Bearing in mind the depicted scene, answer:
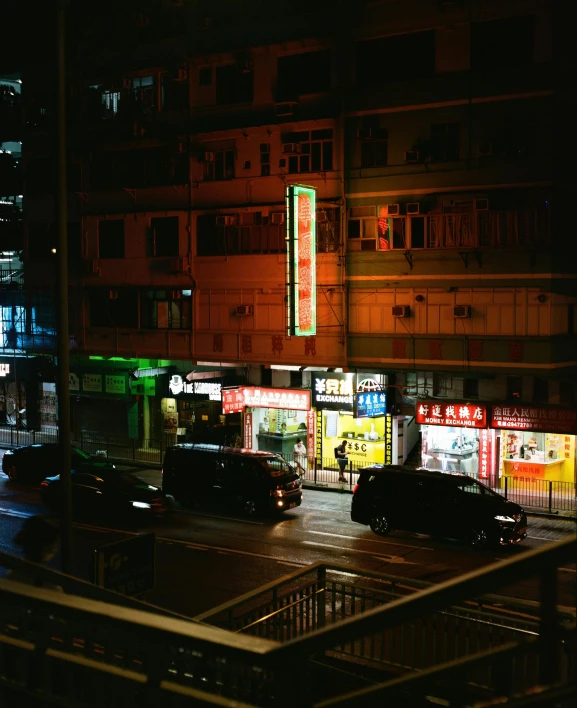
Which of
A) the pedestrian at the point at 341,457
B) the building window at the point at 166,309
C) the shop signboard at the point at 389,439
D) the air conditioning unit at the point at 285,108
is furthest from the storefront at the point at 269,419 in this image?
the air conditioning unit at the point at 285,108

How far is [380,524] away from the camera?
23969 millimetres

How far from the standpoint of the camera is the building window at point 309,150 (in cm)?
2828

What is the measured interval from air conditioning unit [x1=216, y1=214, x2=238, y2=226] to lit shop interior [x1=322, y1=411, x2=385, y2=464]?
7.68 metres

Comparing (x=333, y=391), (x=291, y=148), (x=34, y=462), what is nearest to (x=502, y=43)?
(x=291, y=148)

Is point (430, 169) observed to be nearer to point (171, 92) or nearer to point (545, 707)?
point (171, 92)

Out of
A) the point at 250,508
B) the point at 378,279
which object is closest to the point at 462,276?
the point at 378,279

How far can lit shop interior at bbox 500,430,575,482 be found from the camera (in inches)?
1093

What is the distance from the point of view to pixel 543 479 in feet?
90.8

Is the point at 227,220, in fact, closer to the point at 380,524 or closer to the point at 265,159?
the point at 265,159

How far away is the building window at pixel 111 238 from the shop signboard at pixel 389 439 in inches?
478

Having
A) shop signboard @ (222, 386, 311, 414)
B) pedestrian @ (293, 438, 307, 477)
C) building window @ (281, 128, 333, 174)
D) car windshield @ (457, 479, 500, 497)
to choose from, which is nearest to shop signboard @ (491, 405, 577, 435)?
car windshield @ (457, 479, 500, 497)

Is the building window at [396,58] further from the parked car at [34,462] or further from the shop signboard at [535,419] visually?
the parked car at [34,462]

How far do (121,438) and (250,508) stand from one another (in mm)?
13144

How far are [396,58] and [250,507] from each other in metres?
14.9
